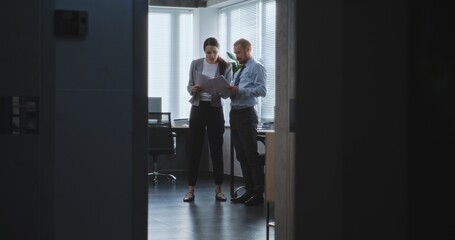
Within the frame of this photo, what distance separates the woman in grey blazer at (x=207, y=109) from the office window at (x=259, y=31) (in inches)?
87.9

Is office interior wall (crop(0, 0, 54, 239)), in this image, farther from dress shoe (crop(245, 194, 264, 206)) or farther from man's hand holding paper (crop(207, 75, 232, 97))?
dress shoe (crop(245, 194, 264, 206))

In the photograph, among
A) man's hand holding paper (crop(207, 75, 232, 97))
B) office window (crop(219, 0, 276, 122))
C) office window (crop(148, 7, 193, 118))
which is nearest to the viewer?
man's hand holding paper (crop(207, 75, 232, 97))

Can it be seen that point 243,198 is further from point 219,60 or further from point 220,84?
point 219,60

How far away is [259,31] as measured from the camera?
9438 mm

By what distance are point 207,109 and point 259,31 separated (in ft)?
10.3

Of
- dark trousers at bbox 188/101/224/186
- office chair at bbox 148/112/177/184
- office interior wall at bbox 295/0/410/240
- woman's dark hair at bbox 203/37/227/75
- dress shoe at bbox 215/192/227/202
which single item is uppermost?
woman's dark hair at bbox 203/37/227/75

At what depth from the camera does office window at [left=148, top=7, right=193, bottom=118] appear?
34.4 ft

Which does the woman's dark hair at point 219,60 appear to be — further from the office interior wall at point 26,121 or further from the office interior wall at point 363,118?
the office interior wall at point 363,118

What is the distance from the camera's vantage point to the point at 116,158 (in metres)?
3.10

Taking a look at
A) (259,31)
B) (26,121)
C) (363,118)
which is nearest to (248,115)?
(259,31)

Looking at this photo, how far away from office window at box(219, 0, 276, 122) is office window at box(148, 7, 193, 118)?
0.63 meters

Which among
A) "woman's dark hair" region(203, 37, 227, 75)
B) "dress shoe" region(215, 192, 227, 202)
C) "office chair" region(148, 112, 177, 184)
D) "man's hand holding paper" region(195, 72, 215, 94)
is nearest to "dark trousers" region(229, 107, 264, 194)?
"man's hand holding paper" region(195, 72, 215, 94)

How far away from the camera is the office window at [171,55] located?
1049cm

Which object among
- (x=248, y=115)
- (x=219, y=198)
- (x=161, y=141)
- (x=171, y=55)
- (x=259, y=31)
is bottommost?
(x=219, y=198)
